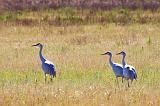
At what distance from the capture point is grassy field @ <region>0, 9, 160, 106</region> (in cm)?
927

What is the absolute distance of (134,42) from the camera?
Answer: 74.5ft

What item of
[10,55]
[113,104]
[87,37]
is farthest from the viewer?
[87,37]

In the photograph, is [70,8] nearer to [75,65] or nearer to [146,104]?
[75,65]

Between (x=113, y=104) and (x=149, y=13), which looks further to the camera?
(x=149, y=13)

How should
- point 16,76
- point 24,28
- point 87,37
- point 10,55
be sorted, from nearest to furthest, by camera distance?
point 16,76 → point 10,55 → point 87,37 → point 24,28

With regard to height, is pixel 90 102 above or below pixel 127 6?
above

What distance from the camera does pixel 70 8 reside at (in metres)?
39.0

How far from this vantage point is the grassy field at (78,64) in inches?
365

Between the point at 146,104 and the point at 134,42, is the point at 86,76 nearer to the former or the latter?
the point at 146,104

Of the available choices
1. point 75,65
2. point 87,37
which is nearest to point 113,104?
point 75,65

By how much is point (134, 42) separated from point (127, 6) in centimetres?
1835

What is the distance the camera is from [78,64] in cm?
1612

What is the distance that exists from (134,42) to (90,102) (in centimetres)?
1397

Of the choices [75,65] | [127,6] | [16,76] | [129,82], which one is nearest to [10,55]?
[75,65]
